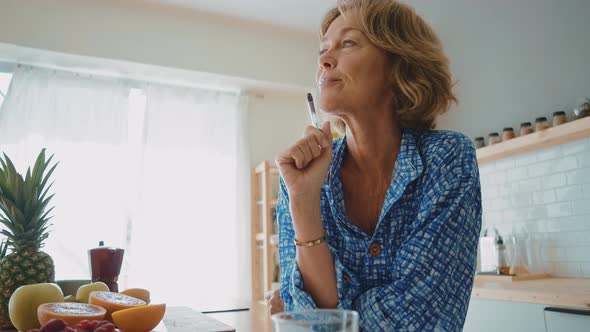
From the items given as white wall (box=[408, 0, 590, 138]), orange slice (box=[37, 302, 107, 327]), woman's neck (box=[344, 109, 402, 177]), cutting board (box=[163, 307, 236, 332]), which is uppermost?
white wall (box=[408, 0, 590, 138])

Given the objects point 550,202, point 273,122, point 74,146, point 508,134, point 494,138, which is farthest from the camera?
point 273,122

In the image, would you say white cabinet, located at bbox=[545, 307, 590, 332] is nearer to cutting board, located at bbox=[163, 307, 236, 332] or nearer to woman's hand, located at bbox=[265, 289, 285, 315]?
woman's hand, located at bbox=[265, 289, 285, 315]

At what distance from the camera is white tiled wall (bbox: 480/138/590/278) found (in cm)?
251

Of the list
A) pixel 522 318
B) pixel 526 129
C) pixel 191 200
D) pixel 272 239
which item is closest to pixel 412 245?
pixel 522 318

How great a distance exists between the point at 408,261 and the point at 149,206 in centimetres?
372

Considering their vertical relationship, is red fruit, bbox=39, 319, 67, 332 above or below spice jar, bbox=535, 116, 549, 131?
below

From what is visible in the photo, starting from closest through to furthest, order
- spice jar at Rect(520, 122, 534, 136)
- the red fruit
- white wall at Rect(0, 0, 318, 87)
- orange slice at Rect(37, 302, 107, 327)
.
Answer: the red fruit < orange slice at Rect(37, 302, 107, 327) < spice jar at Rect(520, 122, 534, 136) < white wall at Rect(0, 0, 318, 87)

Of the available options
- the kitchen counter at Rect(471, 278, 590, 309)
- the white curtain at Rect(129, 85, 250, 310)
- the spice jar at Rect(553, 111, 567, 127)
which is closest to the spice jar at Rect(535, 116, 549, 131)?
the spice jar at Rect(553, 111, 567, 127)

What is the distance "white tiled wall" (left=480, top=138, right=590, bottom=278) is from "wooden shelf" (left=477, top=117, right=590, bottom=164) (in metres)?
0.07

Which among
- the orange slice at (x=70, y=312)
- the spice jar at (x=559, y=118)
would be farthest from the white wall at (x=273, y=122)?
the orange slice at (x=70, y=312)

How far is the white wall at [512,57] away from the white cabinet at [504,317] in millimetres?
1148

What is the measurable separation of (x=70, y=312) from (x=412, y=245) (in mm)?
680

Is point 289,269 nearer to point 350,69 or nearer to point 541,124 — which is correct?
→ point 350,69

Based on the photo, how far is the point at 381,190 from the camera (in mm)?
1212
